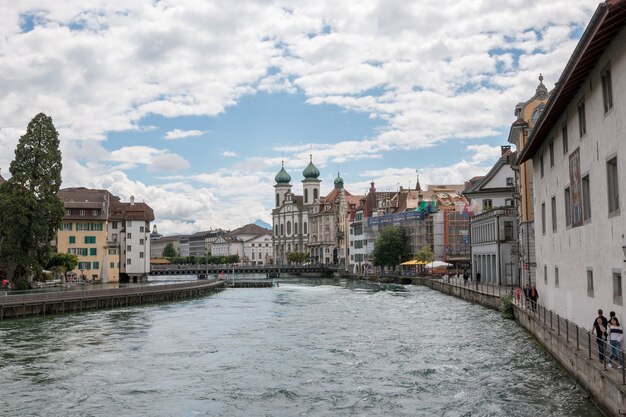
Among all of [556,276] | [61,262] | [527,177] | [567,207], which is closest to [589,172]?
[567,207]

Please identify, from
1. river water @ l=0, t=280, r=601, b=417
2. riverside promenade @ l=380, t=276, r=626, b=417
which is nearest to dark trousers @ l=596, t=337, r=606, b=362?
riverside promenade @ l=380, t=276, r=626, b=417

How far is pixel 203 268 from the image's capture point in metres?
145

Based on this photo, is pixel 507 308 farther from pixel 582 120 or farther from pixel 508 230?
pixel 508 230

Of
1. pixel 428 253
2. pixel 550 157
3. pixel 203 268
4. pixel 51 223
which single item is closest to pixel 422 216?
pixel 428 253

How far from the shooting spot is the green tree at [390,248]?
375ft

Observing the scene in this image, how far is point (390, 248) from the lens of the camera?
114 metres

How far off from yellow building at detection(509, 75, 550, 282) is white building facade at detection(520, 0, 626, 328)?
19892mm

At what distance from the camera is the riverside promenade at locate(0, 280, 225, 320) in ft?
155

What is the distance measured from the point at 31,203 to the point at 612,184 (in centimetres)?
5224

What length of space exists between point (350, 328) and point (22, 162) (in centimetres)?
3897

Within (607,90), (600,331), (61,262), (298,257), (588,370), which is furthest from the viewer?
(298,257)

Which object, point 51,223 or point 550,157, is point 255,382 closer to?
point 550,157

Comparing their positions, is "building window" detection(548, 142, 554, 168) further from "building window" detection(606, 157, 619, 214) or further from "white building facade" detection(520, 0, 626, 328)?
"building window" detection(606, 157, 619, 214)

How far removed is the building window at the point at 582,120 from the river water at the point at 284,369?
7869 mm
